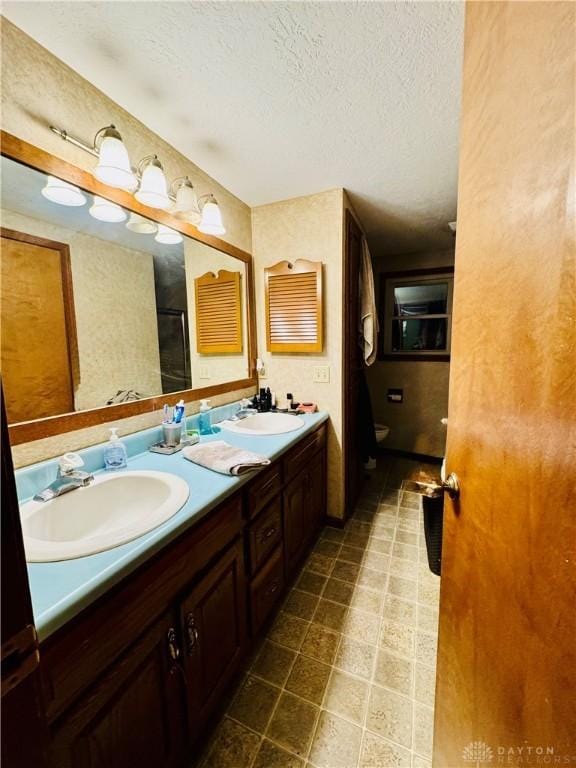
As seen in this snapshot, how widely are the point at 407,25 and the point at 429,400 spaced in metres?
2.85

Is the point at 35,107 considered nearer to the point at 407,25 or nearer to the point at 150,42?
the point at 150,42

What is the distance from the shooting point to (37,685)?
1.23 ft

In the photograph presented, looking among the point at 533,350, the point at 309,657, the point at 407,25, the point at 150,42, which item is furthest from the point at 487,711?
the point at 150,42

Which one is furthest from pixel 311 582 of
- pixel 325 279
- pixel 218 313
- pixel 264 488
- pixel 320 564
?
pixel 325 279

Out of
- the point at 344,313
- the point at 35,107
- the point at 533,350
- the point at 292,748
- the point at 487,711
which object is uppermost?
the point at 35,107

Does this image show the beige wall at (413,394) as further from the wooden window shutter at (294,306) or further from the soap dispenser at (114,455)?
the soap dispenser at (114,455)

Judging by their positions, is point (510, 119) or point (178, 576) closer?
point (510, 119)

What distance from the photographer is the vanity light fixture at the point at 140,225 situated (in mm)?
1265

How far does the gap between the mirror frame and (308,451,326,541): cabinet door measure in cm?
75

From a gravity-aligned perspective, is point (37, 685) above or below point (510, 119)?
below

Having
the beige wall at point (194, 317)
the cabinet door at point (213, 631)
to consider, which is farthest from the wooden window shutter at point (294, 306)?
the cabinet door at point (213, 631)

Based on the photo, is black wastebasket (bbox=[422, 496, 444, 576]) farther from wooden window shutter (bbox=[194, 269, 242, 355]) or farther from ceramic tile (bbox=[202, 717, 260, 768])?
wooden window shutter (bbox=[194, 269, 242, 355])

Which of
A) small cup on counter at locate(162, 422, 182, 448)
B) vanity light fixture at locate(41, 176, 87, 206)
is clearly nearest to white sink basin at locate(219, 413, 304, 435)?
small cup on counter at locate(162, 422, 182, 448)

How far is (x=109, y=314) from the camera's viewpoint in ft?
3.92
